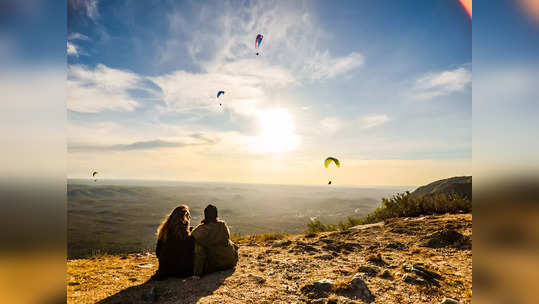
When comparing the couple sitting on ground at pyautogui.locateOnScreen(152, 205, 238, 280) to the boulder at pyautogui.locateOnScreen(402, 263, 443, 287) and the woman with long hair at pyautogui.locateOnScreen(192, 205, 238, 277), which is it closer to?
the woman with long hair at pyautogui.locateOnScreen(192, 205, 238, 277)

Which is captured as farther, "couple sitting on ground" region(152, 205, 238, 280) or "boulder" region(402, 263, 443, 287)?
"couple sitting on ground" region(152, 205, 238, 280)

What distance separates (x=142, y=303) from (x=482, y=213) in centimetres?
525

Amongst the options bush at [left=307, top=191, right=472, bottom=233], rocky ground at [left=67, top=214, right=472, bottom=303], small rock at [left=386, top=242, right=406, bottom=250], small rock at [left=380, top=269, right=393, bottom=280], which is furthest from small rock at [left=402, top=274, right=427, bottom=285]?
bush at [left=307, top=191, right=472, bottom=233]

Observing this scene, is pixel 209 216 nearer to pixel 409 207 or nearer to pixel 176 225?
pixel 176 225

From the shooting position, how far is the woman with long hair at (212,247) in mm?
5996

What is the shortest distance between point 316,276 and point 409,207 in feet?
30.0

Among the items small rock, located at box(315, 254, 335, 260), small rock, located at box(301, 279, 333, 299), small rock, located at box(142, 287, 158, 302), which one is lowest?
small rock, located at box(315, 254, 335, 260)

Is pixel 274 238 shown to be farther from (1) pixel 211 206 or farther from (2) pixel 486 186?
(2) pixel 486 186

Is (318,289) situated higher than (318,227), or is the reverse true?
(318,289)

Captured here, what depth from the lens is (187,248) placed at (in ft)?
19.6

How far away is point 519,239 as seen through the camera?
1651mm

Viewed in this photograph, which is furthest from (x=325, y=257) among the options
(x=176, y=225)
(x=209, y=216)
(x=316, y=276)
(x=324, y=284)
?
(x=176, y=225)

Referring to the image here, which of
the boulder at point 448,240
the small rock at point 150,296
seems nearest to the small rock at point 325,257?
the boulder at point 448,240

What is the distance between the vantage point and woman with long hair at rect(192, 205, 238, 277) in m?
6.00
